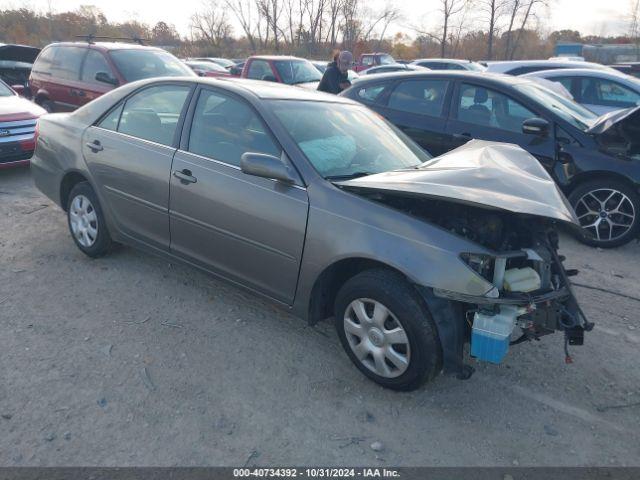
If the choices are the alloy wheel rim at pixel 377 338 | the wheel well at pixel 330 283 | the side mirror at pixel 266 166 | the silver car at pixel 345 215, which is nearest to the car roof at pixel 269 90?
the silver car at pixel 345 215

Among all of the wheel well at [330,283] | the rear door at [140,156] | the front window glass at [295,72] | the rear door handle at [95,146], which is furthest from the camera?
the front window glass at [295,72]

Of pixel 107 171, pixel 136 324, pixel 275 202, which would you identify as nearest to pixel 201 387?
pixel 136 324

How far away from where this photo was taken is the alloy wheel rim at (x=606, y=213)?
16.8 feet

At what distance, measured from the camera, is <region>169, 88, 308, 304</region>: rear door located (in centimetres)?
315

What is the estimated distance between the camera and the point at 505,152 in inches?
145

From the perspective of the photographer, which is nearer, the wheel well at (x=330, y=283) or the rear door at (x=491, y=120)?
the wheel well at (x=330, y=283)

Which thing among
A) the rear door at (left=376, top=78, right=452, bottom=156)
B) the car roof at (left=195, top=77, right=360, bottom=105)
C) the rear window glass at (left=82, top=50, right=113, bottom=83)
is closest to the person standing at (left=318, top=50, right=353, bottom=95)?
the rear door at (left=376, top=78, right=452, bottom=156)

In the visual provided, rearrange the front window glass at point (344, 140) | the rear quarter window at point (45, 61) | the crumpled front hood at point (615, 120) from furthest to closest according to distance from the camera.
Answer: the rear quarter window at point (45, 61)
the crumpled front hood at point (615, 120)
the front window glass at point (344, 140)

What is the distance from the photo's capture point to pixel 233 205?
3.34 metres

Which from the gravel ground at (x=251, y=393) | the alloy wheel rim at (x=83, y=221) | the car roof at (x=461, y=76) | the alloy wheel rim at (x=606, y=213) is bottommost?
the gravel ground at (x=251, y=393)

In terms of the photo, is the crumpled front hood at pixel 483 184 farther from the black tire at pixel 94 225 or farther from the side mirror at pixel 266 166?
the black tire at pixel 94 225

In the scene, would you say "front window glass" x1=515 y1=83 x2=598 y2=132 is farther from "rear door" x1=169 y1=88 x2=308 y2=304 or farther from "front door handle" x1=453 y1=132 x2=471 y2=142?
"rear door" x1=169 y1=88 x2=308 y2=304

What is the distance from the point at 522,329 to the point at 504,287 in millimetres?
274

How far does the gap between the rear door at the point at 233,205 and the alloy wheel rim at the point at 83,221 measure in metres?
1.09
